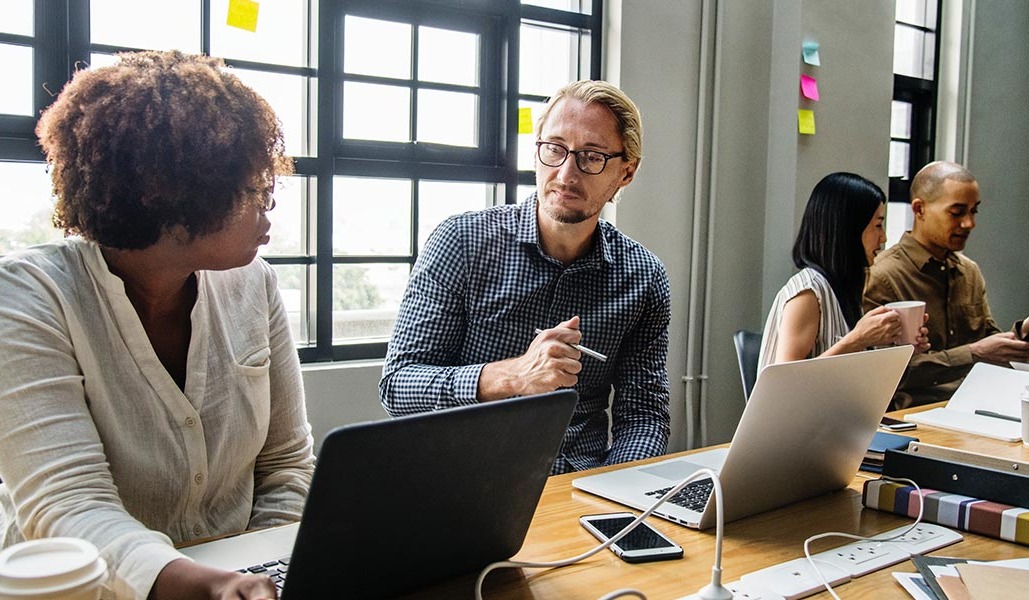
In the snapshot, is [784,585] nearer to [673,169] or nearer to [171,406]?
[171,406]

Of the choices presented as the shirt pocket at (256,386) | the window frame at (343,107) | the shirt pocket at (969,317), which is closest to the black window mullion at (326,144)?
the window frame at (343,107)

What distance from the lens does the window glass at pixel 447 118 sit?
2.97m

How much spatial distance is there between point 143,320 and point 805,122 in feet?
9.87

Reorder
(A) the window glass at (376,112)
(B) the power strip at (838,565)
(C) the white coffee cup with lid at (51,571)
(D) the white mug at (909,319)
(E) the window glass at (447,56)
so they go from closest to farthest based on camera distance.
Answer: (C) the white coffee cup with lid at (51,571)
(B) the power strip at (838,565)
(D) the white mug at (909,319)
(A) the window glass at (376,112)
(E) the window glass at (447,56)

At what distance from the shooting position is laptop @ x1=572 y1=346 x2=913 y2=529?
1.13 meters

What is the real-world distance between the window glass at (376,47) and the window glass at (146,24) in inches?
18.6

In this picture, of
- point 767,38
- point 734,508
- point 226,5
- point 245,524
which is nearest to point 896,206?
point 767,38

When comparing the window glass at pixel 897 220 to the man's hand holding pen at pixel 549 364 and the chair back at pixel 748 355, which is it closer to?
the chair back at pixel 748 355

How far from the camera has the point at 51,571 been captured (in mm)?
632

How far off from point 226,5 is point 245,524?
5.78ft

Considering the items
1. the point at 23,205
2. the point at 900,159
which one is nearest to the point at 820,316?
the point at 23,205

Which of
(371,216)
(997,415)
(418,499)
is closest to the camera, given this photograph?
(418,499)

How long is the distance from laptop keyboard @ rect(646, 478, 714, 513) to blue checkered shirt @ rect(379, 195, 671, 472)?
0.42 m

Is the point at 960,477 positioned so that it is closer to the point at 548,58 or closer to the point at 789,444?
the point at 789,444
